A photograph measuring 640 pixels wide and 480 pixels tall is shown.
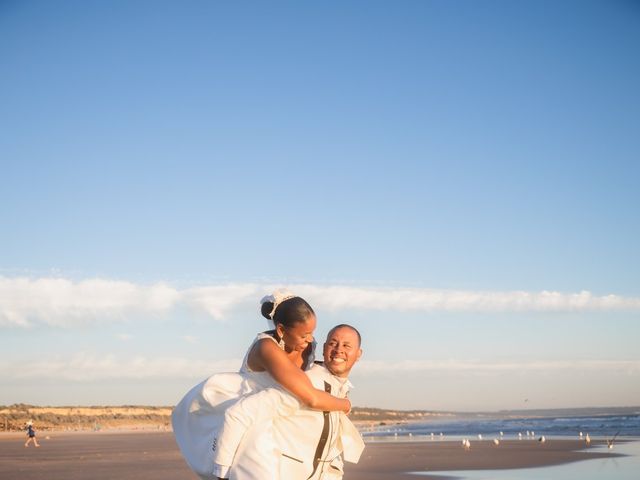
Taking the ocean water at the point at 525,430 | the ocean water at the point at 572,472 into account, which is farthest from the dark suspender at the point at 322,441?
the ocean water at the point at 525,430

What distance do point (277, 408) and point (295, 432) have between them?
8.5 inches

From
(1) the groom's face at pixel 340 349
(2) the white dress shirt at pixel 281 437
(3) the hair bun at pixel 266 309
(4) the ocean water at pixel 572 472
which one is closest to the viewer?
(2) the white dress shirt at pixel 281 437

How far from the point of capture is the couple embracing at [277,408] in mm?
4477

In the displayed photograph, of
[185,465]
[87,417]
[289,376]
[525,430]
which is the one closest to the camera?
[289,376]

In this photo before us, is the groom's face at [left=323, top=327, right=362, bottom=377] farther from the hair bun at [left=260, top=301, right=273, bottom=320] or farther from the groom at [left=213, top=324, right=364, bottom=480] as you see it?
the hair bun at [left=260, top=301, right=273, bottom=320]

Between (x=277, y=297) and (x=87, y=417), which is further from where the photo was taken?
(x=87, y=417)

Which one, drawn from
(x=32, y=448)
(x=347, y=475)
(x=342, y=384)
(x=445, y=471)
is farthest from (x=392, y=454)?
(x=342, y=384)

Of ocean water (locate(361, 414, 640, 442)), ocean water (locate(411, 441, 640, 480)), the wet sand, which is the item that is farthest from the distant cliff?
ocean water (locate(411, 441, 640, 480))

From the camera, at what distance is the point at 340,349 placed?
16.1 ft

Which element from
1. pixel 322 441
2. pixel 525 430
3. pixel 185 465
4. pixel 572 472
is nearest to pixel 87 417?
pixel 525 430

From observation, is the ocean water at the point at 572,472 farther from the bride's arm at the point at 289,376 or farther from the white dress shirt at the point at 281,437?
the bride's arm at the point at 289,376

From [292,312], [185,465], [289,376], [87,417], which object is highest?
[87,417]

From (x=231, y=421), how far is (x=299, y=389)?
391mm

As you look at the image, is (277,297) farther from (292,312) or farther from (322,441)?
(322,441)
